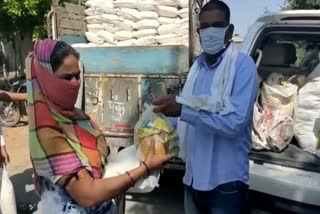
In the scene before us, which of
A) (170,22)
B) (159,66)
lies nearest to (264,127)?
(159,66)

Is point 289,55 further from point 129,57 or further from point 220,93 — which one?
point 220,93

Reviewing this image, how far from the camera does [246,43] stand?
3143 millimetres

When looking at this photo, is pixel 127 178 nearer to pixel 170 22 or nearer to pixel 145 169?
pixel 145 169

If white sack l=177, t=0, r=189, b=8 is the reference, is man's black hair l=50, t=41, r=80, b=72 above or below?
below

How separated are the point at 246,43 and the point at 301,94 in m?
0.60

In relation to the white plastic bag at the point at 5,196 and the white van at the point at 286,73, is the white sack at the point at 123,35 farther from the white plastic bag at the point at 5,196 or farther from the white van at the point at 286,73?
the white plastic bag at the point at 5,196

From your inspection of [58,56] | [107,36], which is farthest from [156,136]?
[107,36]

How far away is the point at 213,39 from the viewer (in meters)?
2.17

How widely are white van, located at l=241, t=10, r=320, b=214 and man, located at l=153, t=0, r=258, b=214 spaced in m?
0.45

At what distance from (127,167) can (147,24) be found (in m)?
3.61

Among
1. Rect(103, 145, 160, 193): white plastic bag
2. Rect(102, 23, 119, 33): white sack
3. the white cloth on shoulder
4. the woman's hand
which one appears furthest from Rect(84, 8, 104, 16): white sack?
the woman's hand

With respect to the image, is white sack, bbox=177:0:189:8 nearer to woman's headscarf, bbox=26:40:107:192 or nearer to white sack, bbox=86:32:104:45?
white sack, bbox=86:32:104:45

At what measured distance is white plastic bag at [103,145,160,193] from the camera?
1.66 m

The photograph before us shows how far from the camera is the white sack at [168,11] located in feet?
16.5
